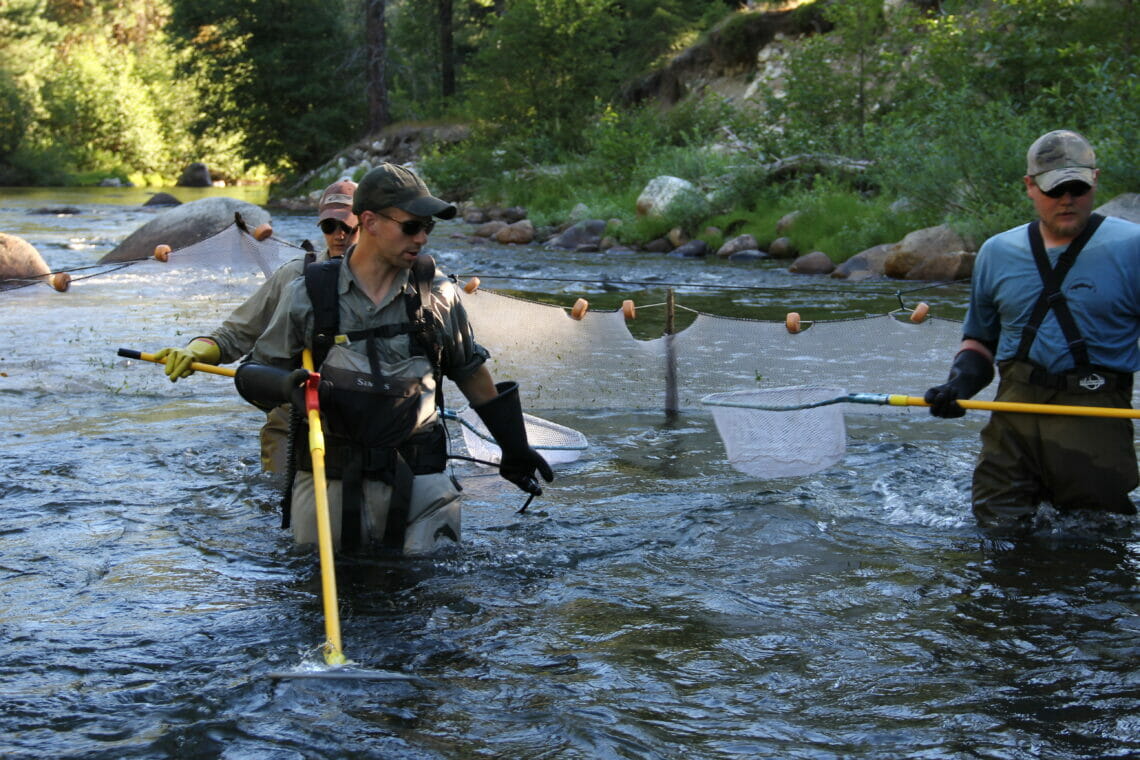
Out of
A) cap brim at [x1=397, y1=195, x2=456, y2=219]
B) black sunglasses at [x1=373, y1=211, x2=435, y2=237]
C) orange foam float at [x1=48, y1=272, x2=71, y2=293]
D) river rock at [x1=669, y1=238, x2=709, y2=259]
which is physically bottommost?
orange foam float at [x1=48, y1=272, x2=71, y2=293]

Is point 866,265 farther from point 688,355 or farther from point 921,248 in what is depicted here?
point 688,355

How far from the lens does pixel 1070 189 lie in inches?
200

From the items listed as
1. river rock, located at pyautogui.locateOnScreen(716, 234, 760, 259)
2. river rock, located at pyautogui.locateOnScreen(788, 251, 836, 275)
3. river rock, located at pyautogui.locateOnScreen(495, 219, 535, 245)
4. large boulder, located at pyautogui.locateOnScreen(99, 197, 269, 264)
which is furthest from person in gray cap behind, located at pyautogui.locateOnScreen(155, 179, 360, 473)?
river rock, located at pyautogui.locateOnScreen(495, 219, 535, 245)

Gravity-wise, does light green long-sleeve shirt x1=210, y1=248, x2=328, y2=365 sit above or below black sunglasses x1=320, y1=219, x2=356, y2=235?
below

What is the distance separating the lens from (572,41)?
3347cm

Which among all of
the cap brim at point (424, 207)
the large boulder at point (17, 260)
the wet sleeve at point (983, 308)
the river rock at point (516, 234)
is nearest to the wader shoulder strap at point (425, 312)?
the cap brim at point (424, 207)

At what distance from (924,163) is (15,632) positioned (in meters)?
15.8

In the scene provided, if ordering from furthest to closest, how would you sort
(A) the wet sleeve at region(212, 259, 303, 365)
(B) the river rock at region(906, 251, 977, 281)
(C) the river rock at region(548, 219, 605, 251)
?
(C) the river rock at region(548, 219, 605, 251) → (B) the river rock at region(906, 251, 977, 281) → (A) the wet sleeve at region(212, 259, 303, 365)

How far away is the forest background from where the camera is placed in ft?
62.0

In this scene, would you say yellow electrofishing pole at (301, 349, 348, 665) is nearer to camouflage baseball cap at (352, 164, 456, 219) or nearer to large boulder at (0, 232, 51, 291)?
camouflage baseball cap at (352, 164, 456, 219)

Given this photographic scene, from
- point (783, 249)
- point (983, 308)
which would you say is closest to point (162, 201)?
point (783, 249)

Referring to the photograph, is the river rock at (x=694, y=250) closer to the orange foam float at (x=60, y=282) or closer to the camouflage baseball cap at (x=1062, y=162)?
the orange foam float at (x=60, y=282)

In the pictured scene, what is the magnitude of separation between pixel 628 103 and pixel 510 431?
115 ft

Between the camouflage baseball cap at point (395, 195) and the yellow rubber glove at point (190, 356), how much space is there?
0.93 m
